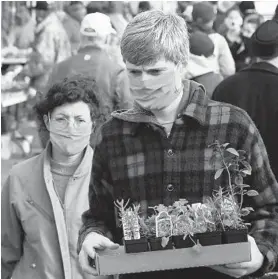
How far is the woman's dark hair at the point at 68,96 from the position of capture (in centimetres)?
491

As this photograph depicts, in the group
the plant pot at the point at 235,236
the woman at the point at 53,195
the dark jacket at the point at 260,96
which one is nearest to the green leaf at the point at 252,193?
the plant pot at the point at 235,236

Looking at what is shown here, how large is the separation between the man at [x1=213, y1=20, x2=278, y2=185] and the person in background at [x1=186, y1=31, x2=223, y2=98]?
5.20 ft

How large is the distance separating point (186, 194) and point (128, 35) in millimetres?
513

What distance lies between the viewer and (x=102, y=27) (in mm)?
7820

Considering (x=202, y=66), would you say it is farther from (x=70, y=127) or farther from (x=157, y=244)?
(x=157, y=244)

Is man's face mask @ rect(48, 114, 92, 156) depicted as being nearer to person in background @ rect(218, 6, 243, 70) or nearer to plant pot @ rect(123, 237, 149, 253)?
plant pot @ rect(123, 237, 149, 253)

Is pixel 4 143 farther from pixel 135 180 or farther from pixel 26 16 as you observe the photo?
pixel 135 180

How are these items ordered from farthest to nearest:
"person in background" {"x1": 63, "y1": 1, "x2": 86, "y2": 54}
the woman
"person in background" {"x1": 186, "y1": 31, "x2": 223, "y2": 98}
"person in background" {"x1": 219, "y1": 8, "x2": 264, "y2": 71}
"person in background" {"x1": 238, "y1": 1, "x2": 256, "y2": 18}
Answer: "person in background" {"x1": 238, "y1": 1, "x2": 256, "y2": 18}
"person in background" {"x1": 63, "y1": 1, "x2": 86, "y2": 54}
"person in background" {"x1": 219, "y1": 8, "x2": 264, "y2": 71}
"person in background" {"x1": 186, "y1": 31, "x2": 223, "y2": 98}
the woman

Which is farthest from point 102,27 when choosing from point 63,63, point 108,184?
point 108,184

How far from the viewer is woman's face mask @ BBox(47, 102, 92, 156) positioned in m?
4.88

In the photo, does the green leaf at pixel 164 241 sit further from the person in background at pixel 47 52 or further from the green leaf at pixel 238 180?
the person in background at pixel 47 52

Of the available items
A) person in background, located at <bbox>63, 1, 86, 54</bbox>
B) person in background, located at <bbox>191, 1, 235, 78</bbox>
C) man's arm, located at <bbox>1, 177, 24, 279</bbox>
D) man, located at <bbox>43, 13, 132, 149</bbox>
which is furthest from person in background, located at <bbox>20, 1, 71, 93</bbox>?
man's arm, located at <bbox>1, 177, 24, 279</bbox>

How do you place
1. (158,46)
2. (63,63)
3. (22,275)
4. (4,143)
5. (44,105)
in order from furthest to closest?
(4,143)
(63,63)
(44,105)
(22,275)
(158,46)

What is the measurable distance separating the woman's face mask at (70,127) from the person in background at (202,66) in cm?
255
